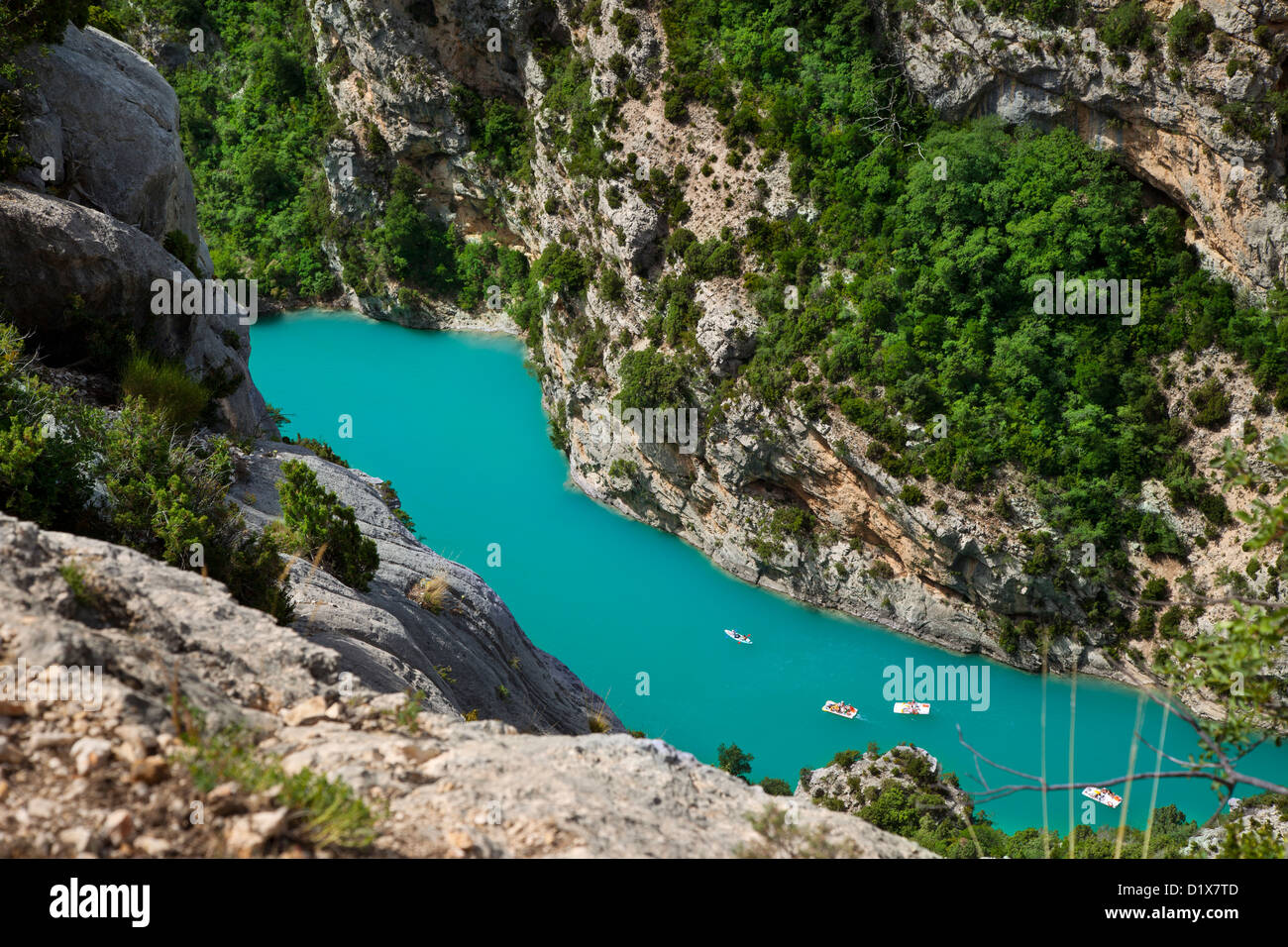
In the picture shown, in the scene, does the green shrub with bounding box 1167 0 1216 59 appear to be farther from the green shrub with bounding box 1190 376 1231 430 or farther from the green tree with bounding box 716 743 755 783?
the green tree with bounding box 716 743 755 783

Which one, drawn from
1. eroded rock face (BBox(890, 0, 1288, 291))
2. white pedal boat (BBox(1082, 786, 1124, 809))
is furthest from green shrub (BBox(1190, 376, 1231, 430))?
white pedal boat (BBox(1082, 786, 1124, 809))

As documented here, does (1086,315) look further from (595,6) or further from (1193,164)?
(595,6)

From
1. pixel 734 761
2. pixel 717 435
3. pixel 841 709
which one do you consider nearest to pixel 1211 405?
pixel 841 709

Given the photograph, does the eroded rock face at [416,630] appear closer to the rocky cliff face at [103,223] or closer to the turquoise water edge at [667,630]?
the rocky cliff face at [103,223]

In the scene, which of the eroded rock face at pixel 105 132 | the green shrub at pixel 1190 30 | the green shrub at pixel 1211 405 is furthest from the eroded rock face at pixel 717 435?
the eroded rock face at pixel 105 132

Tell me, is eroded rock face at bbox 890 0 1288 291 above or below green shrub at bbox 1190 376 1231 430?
above
